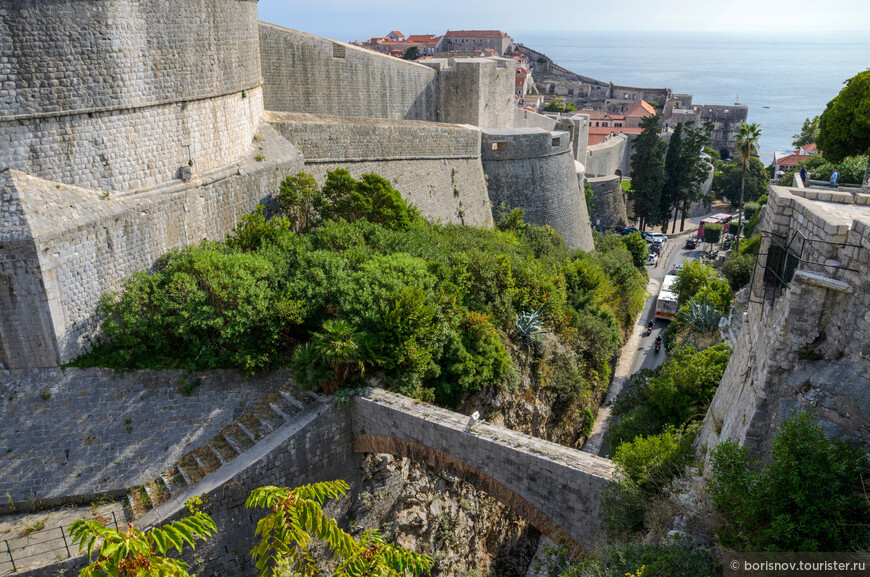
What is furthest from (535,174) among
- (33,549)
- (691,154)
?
(33,549)

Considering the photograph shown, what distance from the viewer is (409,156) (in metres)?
20.8

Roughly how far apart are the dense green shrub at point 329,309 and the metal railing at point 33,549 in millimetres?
2936

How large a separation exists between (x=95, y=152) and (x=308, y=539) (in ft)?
31.9

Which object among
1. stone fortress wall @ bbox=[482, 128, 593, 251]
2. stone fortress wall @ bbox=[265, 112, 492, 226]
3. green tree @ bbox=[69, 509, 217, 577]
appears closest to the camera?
green tree @ bbox=[69, 509, 217, 577]

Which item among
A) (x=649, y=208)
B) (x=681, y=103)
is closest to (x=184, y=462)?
(x=649, y=208)

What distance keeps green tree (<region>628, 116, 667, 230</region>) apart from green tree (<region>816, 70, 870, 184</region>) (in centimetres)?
2023

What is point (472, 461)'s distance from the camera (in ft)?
33.5

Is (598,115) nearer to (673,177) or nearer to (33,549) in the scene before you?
(673,177)

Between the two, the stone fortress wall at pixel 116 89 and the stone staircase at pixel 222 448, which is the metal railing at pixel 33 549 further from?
the stone fortress wall at pixel 116 89

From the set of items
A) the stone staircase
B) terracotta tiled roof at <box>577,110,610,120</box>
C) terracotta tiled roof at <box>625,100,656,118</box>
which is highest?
terracotta tiled roof at <box>625,100,656,118</box>

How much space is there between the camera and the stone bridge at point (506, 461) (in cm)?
928

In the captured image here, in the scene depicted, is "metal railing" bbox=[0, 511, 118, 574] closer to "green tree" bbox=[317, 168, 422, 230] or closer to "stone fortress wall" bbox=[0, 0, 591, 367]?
"stone fortress wall" bbox=[0, 0, 591, 367]

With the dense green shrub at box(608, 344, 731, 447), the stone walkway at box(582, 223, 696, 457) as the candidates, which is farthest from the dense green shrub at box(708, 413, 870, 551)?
the stone walkway at box(582, 223, 696, 457)

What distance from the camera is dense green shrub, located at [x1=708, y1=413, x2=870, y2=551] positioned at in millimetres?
6039
